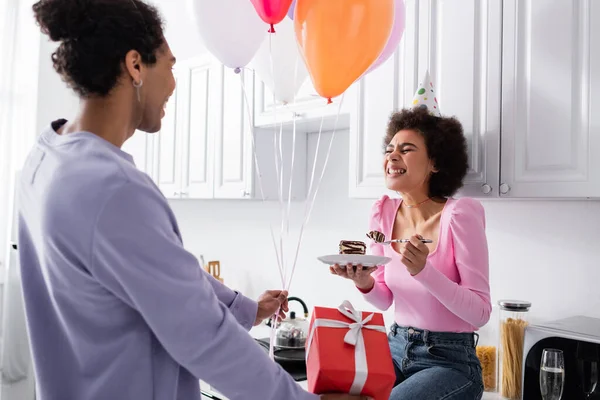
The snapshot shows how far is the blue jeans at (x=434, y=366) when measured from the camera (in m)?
1.40

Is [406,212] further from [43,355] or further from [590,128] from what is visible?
[43,355]

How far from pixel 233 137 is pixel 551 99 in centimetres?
147

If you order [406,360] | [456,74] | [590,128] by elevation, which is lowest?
[406,360]

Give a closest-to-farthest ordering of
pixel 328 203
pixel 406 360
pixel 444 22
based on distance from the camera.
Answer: pixel 406 360, pixel 444 22, pixel 328 203

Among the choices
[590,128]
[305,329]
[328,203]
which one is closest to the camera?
[590,128]

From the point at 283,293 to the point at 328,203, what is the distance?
3.79ft

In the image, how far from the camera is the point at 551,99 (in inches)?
56.3

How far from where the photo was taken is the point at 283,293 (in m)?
1.40

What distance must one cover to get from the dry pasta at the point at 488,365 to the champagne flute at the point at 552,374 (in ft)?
1.21

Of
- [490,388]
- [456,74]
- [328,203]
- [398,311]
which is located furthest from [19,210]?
[328,203]

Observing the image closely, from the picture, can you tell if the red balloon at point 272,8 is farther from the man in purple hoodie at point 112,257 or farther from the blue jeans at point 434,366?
the blue jeans at point 434,366

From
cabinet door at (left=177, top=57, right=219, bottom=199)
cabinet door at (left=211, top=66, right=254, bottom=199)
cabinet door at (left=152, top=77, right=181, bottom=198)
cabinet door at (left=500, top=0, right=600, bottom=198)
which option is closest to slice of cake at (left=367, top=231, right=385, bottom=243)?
cabinet door at (left=500, top=0, right=600, bottom=198)

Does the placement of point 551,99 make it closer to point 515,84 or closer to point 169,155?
point 515,84

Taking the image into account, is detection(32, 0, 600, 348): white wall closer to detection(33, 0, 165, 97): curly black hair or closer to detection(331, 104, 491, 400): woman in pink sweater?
detection(331, 104, 491, 400): woman in pink sweater
